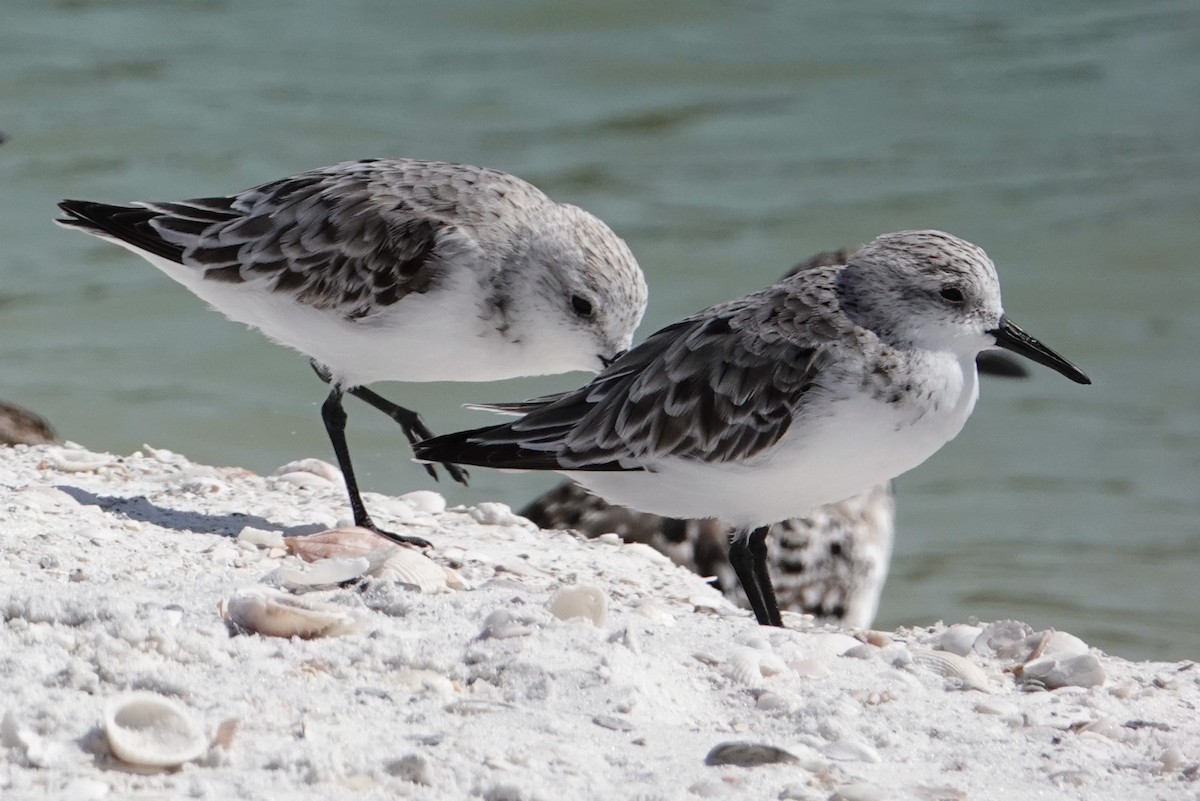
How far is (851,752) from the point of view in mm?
3445

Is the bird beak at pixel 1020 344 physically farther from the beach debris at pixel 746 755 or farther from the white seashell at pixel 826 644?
the beach debris at pixel 746 755

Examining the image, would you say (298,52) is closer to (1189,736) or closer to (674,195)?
(674,195)

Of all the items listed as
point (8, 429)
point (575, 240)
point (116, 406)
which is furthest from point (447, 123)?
point (575, 240)

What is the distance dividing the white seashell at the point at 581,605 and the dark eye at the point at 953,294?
1.15 metres

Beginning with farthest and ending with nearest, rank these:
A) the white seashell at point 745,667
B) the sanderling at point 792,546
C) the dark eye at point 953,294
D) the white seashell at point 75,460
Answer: the sanderling at point 792,546 → the white seashell at point 75,460 → the dark eye at point 953,294 → the white seashell at point 745,667

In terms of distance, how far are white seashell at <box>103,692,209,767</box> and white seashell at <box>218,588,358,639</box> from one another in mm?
543

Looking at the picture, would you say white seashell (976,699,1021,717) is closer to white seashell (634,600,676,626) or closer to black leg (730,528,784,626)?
white seashell (634,600,676,626)

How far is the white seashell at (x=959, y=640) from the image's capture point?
14.9ft

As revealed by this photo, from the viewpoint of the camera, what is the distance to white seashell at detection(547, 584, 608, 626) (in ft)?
13.1

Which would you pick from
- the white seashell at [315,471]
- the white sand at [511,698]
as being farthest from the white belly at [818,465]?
the white seashell at [315,471]

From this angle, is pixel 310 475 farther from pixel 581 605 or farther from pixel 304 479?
pixel 581 605

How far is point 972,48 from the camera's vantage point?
14273 mm

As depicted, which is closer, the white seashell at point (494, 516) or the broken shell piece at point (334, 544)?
the broken shell piece at point (334, 544)

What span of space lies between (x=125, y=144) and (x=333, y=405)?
8068mm
